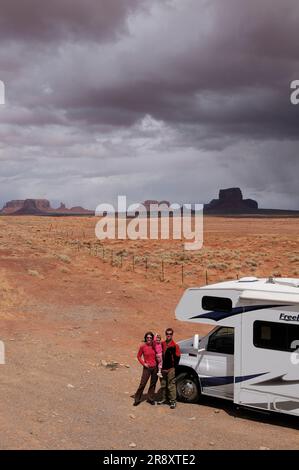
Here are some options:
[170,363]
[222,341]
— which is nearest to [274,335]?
[222,341]

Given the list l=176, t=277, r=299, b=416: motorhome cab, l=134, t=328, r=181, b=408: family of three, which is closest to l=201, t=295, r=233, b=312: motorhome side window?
l=176, t=277, r=299, b=416: motorhome cab

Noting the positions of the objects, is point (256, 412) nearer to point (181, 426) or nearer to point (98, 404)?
point (181, 426)

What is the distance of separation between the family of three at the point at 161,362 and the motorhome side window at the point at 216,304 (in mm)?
938

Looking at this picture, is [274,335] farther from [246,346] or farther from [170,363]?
[170,363]

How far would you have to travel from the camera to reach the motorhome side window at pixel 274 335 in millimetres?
9773

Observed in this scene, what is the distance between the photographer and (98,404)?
11.0m

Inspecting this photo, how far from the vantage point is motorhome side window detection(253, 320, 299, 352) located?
9.77 meters

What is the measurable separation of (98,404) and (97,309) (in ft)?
35.4

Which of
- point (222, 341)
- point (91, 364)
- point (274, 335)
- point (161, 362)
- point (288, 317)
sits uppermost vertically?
point (288, 317)

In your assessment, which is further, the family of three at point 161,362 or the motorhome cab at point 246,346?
the family of three at point 161,362

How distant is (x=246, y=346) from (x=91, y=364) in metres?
5.73

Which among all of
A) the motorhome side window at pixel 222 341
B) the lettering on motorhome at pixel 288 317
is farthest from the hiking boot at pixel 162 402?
the lettering on motorhome at pixel 288 317

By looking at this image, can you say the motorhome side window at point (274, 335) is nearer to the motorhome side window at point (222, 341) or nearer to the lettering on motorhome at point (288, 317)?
the lettering on motorhome at point (288, 317)

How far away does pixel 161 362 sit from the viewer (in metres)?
11.0
